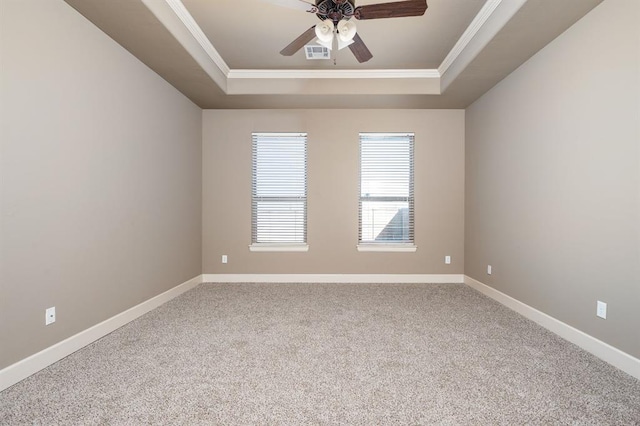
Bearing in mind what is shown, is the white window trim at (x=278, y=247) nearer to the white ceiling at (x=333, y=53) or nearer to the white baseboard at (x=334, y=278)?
the white baseboard at (x=334, y=278)

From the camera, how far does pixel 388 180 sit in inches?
188

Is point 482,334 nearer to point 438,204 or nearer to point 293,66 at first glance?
point 438,204

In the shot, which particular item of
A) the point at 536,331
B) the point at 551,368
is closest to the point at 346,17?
the point at 551,368

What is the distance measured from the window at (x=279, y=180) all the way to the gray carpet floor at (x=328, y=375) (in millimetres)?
1807

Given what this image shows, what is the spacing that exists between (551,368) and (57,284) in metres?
3.55

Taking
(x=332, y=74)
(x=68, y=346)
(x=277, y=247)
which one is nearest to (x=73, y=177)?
(x=68, y=346)

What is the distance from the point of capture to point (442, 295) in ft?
13.0

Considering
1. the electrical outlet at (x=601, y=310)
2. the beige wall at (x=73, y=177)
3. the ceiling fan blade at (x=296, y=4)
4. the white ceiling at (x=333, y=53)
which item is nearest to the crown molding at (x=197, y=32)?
the white ceiling at (x=333, y=53)

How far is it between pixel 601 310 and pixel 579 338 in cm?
33

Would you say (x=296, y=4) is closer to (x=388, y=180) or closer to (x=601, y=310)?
(x=388, y=180)

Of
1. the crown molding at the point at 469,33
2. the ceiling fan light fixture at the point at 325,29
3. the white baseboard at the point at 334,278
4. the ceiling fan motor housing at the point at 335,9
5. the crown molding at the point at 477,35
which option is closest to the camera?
the ceiling fan motor housing at the point at 335,9

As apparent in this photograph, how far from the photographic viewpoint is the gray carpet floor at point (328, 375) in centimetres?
163

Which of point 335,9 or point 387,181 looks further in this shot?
point 387,181

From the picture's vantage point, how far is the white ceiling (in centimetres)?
253
